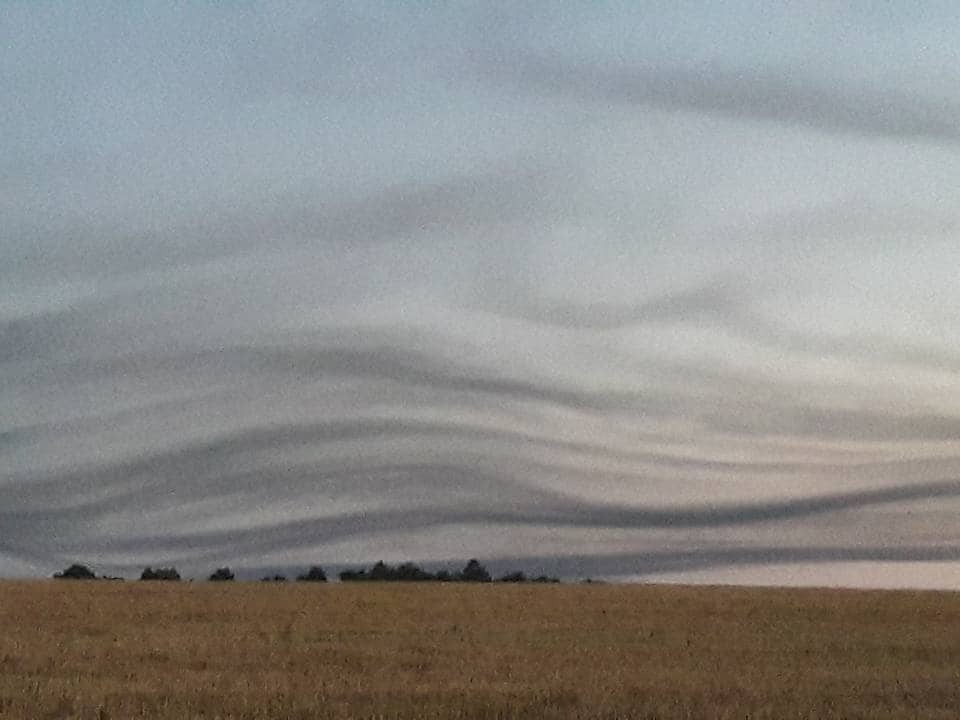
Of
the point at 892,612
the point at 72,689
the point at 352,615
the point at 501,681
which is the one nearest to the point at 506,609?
the point at 352,615

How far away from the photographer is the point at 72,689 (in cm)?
2334

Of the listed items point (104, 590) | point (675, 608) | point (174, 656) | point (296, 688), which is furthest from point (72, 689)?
point (104, 590)

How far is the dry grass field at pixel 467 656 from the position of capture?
2266 centimetres

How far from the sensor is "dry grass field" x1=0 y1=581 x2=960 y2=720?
22656mm

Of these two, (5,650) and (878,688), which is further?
(5,650)

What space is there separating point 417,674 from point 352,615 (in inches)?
526

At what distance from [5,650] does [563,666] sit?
1050 centimetres

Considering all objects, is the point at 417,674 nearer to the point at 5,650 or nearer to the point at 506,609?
the point at 5,650

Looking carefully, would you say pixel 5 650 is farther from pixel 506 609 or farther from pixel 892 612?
pixel 892 612

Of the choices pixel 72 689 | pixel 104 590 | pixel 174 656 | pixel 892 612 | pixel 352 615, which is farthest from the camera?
pixel 104 590

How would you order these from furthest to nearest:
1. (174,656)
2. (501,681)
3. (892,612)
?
(892,612) → (174,656) → (501,681)

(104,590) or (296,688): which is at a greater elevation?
(104,590)

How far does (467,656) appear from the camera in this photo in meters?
29.5

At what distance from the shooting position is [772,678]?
26.8 metres
